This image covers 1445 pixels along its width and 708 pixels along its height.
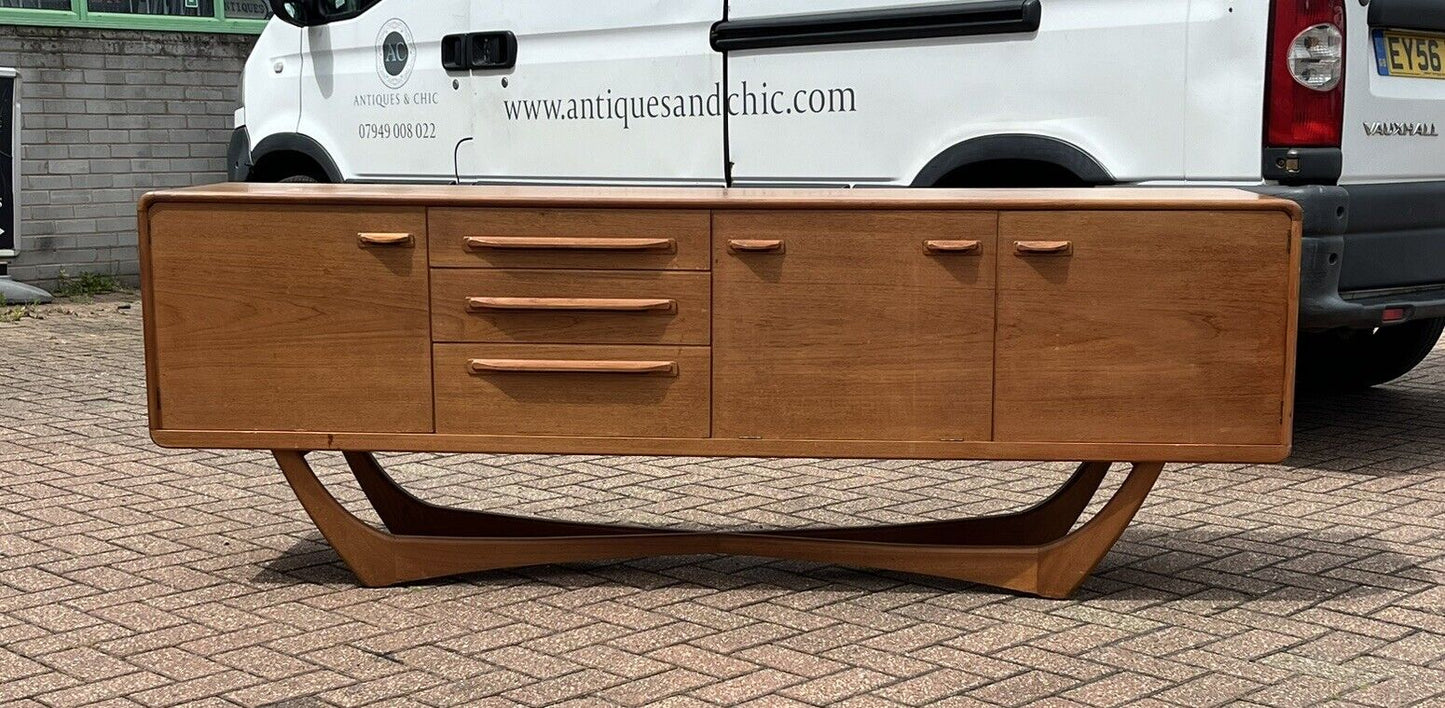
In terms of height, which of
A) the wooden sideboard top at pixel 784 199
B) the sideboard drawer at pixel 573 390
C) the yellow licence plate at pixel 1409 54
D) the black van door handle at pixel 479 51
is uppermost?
the black van door handle at pixel 479 51

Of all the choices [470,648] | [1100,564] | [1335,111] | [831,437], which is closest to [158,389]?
[470,648]

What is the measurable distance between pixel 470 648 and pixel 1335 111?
3.24 m

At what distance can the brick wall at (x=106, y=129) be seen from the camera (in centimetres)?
1157

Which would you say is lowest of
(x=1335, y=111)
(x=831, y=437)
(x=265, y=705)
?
(x=265, y=705)

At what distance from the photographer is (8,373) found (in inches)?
327

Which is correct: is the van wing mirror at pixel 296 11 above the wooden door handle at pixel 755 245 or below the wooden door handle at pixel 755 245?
above

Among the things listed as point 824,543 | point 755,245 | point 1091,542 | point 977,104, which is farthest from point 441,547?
point 977,104

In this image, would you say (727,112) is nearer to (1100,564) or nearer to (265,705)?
(1100,564)

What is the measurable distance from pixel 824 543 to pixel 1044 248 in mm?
931

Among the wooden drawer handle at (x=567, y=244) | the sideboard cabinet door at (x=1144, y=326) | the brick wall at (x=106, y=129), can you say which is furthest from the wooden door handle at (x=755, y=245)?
the brick wall at (x=106, y=129)

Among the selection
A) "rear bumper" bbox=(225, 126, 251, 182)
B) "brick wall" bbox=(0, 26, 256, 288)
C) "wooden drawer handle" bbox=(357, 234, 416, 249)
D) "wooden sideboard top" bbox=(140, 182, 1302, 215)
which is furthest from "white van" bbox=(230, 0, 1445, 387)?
"brick wall" bbox=(0, 26, 256, 288)

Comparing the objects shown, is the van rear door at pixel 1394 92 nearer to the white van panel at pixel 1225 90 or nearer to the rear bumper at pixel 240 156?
the white van panel at pixel 1225 90

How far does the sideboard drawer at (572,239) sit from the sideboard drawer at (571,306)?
0.02 m

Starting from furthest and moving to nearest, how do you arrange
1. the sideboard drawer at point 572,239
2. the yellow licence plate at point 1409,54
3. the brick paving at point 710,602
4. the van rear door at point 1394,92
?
the yellow licence plate at point 1409,54, the van rear door at point 1394,92, the sideboard drawer at point 572,239, the brick paving at point 710,602
